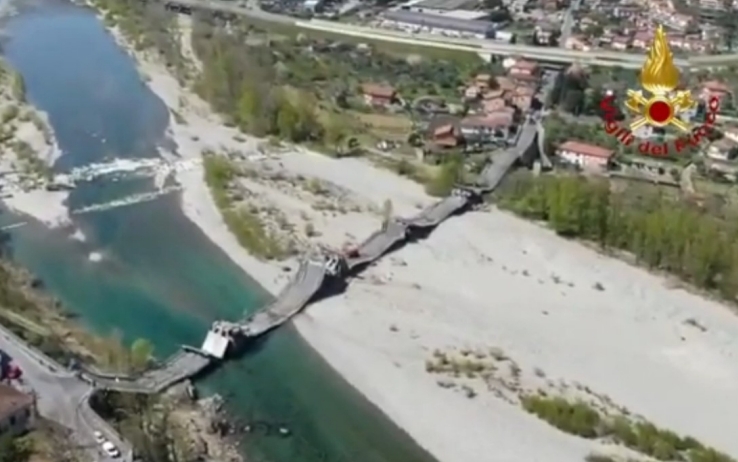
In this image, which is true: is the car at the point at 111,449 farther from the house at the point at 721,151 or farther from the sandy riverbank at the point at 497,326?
the house at the point at 721,151

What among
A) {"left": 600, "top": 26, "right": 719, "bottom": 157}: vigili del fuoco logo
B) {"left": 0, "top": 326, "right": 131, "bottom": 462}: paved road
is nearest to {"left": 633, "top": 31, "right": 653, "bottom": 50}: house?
{"left": 600, "top": 26, "right": 719, "bottom": 157}: vigili del fuoco logo

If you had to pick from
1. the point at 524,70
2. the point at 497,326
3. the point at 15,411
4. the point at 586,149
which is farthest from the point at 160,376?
the point at 524,70

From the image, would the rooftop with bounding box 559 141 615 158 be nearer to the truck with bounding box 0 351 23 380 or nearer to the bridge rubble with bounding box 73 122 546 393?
the bridge rubble with bounding box 73 122 546 393

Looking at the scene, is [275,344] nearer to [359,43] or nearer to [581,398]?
[581,398]

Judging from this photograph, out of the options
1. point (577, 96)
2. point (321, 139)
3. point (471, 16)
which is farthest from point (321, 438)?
point (471, 16)

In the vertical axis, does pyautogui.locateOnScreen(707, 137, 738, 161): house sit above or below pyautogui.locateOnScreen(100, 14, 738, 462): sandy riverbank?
above

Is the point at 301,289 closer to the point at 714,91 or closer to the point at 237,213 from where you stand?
the point at 237,213
